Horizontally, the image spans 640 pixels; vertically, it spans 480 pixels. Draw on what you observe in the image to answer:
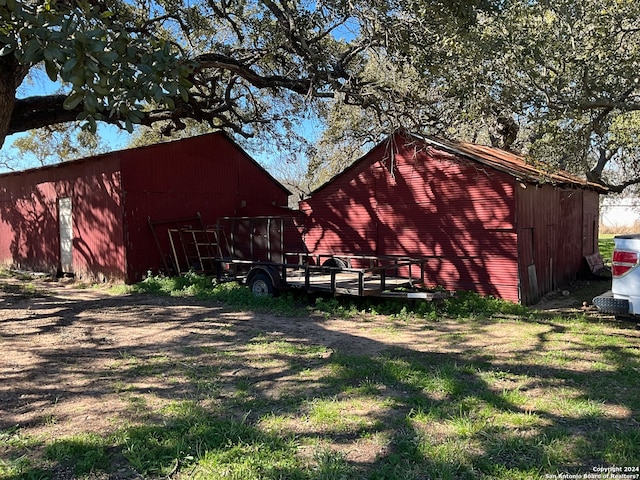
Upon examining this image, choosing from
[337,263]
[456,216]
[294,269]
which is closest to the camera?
[456,216]

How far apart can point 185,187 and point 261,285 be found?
598 centimetres

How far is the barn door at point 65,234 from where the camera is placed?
51.9 ft

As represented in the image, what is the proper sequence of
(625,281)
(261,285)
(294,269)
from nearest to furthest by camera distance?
(625,281) < (261,285) < (294,269)

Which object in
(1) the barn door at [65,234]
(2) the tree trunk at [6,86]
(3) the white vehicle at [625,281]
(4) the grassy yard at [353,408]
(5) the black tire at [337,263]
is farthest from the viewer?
(1) the barn door at [65,234]

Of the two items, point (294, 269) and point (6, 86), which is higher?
point (6, 86)

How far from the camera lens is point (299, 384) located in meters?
5.28

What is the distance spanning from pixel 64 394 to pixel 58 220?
13003 mm

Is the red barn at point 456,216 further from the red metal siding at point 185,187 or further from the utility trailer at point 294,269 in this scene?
the red metal siding at point 185,187

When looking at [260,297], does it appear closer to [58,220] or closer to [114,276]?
[114,276]

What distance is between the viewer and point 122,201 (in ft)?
45.0

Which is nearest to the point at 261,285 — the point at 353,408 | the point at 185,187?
the point at 185,187

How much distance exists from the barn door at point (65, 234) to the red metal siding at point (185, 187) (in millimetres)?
3202

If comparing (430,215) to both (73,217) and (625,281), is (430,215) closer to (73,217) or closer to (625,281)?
(625,281)

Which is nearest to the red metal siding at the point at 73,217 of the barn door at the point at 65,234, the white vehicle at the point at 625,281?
the barn door at the point at 65,234
